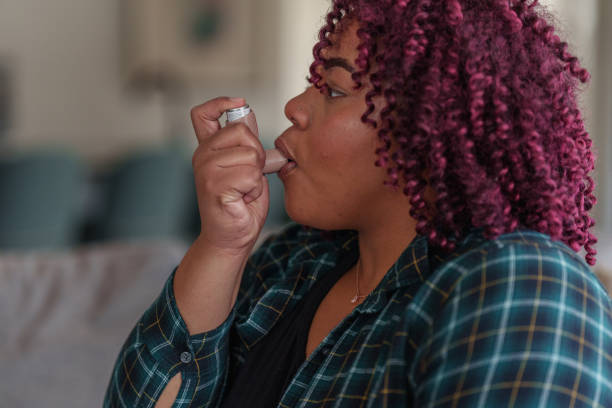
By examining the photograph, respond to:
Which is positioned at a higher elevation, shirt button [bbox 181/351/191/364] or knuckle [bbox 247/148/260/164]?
knuckle [bbox 247/148/260/164]

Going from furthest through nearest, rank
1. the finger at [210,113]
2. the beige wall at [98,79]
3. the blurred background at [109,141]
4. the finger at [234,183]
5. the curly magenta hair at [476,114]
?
the beige wall at [98,79] → the blurred background at [109,141] → the finger at [210,113] → the finger at [234,183] → the curly magenta hair at [476,114]

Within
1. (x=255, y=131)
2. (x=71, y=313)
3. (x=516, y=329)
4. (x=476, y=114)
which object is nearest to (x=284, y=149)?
(x=255, y=131)

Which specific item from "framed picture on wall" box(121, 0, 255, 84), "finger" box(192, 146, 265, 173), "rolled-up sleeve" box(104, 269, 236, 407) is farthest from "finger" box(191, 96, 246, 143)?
"framed picture on wall" box(121, 0, 255, 84)

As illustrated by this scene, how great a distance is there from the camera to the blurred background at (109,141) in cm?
166

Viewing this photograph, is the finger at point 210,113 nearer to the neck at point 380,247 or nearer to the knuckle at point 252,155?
the knuckle at point 252,155

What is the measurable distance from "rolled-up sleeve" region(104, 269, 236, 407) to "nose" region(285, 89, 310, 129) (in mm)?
291

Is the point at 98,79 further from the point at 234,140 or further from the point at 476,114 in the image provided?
the point at 476,114

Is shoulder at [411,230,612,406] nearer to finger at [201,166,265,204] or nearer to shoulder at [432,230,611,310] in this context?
shoulder at [432,230,611,310]

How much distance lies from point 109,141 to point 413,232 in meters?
4.05

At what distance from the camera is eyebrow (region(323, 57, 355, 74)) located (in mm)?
858

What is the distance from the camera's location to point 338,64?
87 cm

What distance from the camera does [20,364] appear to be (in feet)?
5.02

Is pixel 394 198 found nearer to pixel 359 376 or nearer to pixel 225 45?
pixel 359 376

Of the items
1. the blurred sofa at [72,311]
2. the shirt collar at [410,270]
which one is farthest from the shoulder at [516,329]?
the blurred sofa at [72,311]
